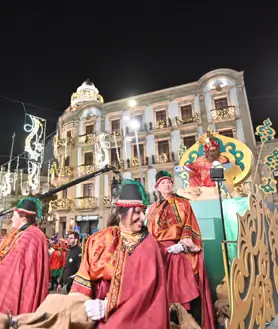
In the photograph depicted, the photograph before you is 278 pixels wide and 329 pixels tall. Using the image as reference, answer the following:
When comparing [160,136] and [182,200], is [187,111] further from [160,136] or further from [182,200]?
[182,200]

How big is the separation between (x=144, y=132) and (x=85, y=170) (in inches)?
272

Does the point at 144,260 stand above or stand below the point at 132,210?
below

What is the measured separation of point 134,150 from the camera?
23734mm

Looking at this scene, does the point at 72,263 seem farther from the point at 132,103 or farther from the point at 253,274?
the point at 132,103

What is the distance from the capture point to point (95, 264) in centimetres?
→ 200

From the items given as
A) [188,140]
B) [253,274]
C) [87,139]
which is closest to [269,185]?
[253,274]

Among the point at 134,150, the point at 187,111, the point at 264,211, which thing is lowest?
the point at 264,211

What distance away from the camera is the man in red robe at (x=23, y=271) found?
2.69 meters

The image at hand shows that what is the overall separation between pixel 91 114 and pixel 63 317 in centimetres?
2566

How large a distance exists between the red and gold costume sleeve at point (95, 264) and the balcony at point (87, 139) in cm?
2324

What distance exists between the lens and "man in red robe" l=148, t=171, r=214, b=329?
295 centimetres

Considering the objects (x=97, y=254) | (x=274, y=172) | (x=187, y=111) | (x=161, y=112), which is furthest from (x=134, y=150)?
(x=97, y=254)

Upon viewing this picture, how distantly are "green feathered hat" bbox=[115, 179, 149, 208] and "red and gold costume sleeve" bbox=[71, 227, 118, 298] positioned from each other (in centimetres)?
28

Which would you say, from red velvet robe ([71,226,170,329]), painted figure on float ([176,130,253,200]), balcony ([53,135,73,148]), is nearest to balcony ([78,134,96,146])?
balcony ([53,135,73,148])
